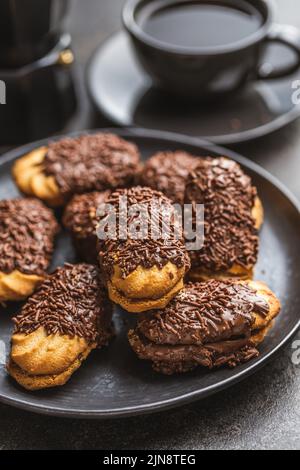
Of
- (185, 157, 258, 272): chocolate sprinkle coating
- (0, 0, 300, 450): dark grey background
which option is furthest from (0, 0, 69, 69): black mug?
(0, 0, 300, 450): dark grey background

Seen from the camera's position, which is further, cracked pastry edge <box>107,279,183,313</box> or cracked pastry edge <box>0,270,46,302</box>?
cracked pastry edge <box>0,270,46,302</box>

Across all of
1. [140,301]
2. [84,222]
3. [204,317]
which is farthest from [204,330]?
[84,222]

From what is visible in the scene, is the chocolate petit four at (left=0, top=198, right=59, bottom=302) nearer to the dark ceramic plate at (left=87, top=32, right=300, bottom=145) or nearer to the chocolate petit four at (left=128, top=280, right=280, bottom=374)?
the chocolate petit four at (left=128, top=280, right=280, bottom=374)

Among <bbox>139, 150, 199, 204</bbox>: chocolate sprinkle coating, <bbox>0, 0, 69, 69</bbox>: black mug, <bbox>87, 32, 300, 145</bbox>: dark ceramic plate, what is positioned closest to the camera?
<bbox>139, 150, 199, 204</bbox>: chocolate sprinkle coating

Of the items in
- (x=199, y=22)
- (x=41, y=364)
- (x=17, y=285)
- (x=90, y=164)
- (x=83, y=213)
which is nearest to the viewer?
(x=41, y=364)

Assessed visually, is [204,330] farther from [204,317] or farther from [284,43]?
[284,43]

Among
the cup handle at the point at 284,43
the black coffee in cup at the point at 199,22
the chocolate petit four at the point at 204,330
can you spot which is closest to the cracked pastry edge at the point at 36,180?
the chocolate petit four at the point at 204,330
